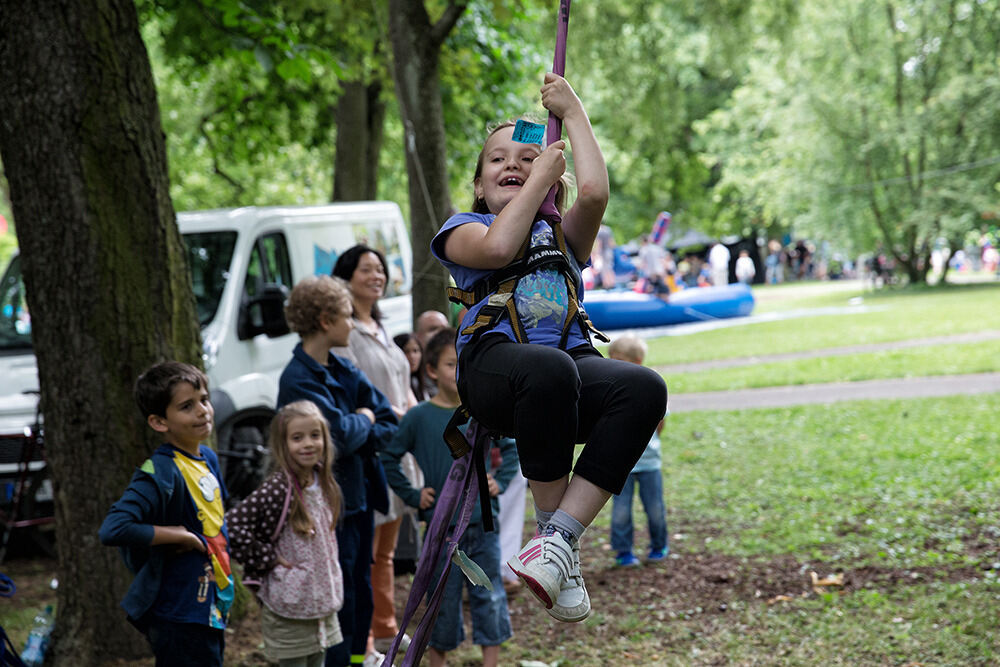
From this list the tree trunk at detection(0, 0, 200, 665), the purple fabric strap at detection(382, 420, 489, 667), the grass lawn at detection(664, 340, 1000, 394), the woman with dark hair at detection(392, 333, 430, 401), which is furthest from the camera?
the grass lawn at detection(664, 340, 1000, 394)

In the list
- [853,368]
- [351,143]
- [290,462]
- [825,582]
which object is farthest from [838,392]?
[290,462]

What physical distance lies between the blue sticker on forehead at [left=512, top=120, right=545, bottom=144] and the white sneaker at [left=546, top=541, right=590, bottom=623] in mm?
1020

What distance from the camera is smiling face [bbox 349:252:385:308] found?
18.0 feet

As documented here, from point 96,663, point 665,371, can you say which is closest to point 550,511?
point 96,663

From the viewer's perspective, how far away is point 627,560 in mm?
6922

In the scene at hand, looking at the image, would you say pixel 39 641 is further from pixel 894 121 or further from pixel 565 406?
pixel 894 121

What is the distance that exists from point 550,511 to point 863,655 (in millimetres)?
3053

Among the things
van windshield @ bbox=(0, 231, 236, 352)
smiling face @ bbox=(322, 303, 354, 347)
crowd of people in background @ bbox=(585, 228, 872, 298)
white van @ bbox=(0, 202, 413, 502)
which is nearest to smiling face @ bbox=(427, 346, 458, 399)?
smiling face @ bbox=(322, 303, 354, 347)

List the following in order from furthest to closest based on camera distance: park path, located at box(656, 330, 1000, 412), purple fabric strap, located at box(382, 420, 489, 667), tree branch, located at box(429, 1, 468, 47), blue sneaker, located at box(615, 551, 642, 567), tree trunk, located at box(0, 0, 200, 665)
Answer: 1. park path, located at box(656, 330, 1000, 412)
2. tree branch, located at box(429, 1, 468, 47)
3. blue sneaker, located at box(615, 551, 642, 567)
4. tree trunk, located at box(0, 0, 200, 665)
5. purple fabric strap, located at box(382, 420, 489, 667)

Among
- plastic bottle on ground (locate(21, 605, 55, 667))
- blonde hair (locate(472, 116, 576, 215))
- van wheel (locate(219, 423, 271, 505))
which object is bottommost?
plastic bottle on ground (locate(21, 605, 55, 667))

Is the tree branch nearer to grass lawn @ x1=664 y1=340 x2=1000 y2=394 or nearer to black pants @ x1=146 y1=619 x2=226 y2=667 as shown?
black pants @ x1=146 y1=619 x2=226 y2=667

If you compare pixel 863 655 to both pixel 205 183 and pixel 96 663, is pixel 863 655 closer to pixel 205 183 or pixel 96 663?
pixel 96 663

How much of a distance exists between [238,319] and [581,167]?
19.0ft

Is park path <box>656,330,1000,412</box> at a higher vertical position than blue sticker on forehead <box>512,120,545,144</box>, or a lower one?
lower
